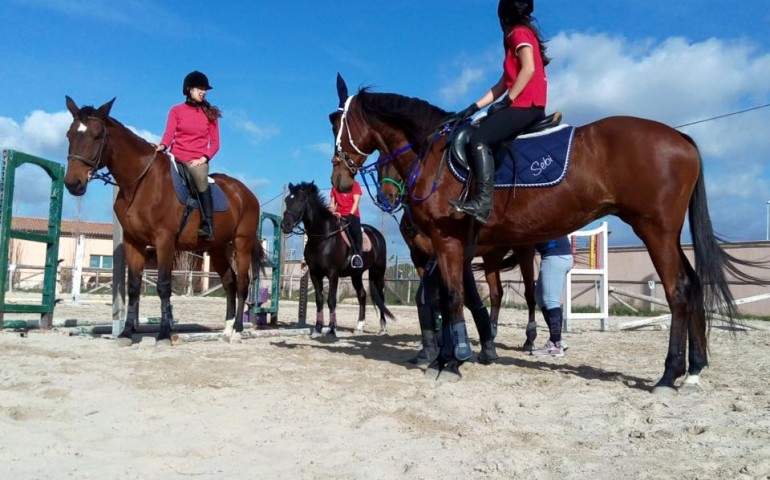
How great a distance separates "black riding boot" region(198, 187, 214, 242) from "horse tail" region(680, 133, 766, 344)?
5524mm

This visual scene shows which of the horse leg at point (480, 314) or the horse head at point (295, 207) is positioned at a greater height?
the horse head at point (295, 207)

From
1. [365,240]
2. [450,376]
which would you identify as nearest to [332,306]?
[365,240]

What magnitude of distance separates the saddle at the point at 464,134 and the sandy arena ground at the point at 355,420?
196cm

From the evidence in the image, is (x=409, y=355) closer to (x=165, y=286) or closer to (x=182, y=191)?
(x=165, y=286)

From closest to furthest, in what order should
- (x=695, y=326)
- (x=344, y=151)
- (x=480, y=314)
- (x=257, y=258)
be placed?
(x=695, y=326), (x=344, y=151), (x=480, y=314), (x=257, y=258)

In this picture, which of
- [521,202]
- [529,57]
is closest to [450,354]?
[521,202]

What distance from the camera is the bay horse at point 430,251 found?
253 inches

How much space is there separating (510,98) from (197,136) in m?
4.31

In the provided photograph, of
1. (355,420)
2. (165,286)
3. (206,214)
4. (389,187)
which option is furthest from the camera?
(206,214)

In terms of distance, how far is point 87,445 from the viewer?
3.42 meters

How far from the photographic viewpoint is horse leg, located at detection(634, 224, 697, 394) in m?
5.23

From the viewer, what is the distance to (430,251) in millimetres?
7133

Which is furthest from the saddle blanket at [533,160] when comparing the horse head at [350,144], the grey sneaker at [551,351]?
the grey sneaker at [551,351]

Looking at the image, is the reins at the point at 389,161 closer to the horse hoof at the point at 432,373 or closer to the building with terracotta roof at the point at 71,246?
the horse hoof at the point at 432,373
